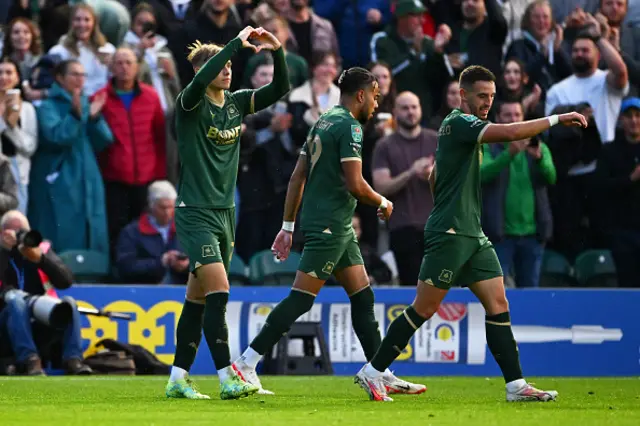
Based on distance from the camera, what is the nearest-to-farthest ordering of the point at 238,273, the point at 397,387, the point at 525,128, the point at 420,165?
1. the point at 525,128
2. the point at 397,387
3. the point at 420,165
4. the point at 238,273

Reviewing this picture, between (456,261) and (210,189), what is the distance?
1940 mm

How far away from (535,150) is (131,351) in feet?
17.4

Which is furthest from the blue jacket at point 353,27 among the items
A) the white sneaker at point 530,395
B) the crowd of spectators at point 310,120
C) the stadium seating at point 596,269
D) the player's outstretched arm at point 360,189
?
the white sneaker at point 530,395

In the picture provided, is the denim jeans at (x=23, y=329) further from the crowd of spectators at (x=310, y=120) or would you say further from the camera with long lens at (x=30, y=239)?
the crowd of spectators at (x=310, y=120)

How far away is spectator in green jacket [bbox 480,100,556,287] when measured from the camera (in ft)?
55.2

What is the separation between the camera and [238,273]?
17.2 meters

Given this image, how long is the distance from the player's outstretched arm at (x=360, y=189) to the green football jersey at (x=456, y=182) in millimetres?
358

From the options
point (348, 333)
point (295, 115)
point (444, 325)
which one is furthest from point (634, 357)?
point (295, 115)

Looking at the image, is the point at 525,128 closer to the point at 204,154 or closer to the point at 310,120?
the point at 204,154

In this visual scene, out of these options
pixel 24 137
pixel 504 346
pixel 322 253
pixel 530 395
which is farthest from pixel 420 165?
pixel 530 395

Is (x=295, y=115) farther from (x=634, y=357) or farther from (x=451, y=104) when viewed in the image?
(x=634, y=357)

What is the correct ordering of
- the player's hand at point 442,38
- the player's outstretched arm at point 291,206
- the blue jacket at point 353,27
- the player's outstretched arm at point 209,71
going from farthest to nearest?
the blue jacket at point 353,27, the player's hand at point 442,38, the player's outstretched arm at point 291,206, the player's outstretched arm at point 209,71

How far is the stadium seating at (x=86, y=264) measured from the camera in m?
16.8

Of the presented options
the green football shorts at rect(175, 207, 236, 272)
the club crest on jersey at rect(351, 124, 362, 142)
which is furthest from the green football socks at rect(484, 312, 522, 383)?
the green football shorts at rect(175, 207, 236, 272)
